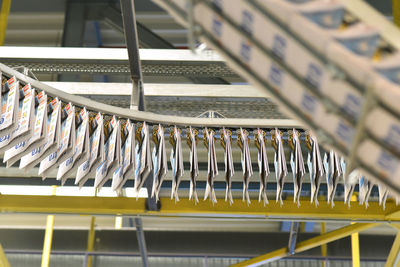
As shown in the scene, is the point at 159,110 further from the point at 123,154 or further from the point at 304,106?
the point at 304,106

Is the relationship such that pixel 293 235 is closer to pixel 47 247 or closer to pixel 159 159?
pixel 47 247

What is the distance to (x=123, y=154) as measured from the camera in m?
5.25

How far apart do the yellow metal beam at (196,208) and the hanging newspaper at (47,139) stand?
2.25 meters

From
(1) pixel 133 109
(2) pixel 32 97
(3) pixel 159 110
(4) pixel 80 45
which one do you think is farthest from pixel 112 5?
(2) pixel 32 97

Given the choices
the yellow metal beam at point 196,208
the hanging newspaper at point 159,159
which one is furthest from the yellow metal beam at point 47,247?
the hanging newspaper at point 159,159

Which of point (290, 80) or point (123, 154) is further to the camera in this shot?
point (123, 154)

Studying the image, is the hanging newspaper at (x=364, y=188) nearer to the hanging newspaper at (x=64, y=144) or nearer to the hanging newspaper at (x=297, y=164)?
the hanging newspaper at (x=297, y=164)

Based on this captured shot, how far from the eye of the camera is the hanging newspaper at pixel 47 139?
4.71 m

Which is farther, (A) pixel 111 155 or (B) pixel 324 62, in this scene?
(A) pixel 111 155

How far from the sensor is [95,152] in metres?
4.96

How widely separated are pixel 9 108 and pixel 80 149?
59 centimetres

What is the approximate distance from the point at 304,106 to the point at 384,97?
1.09ft

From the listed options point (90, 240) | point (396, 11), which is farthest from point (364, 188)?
point (90, 240)

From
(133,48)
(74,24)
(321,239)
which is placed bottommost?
(321,239)
